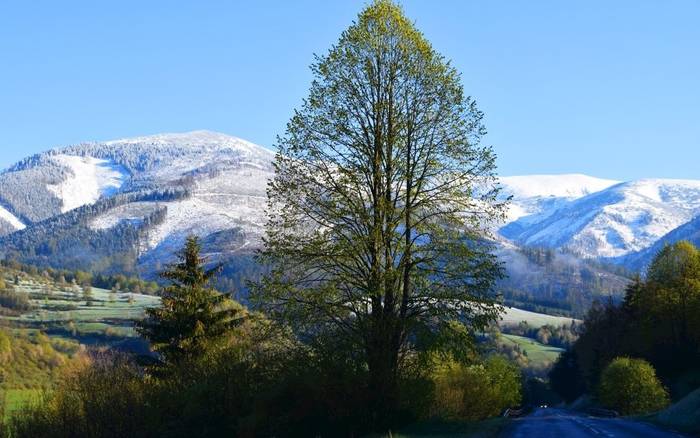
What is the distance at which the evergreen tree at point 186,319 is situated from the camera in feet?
167

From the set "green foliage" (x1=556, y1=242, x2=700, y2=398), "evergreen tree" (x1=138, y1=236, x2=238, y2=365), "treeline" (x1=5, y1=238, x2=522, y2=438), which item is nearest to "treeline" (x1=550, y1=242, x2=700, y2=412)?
"green foliage" (x1=556, y1=242, x2=700, y2=398)

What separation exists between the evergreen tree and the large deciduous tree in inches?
832

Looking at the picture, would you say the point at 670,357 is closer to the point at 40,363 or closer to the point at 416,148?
the point at 416,148

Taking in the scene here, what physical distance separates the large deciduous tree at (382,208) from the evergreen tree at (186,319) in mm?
21123

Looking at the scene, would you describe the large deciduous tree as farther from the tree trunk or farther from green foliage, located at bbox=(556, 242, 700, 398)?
green foliage, located at bbox=(556, 242, 700, 398)

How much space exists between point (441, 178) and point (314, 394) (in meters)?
10.1

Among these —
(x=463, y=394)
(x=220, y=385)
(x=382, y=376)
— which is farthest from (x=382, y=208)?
(x=463, y=394)

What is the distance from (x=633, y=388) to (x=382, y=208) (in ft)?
236

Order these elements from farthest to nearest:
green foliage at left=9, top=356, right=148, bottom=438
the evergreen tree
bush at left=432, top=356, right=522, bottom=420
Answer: the evergreen tree → bush at left=432, top=356, right=522, bottom=420 → green foliage at left=9, top=356, right=148, bottom=438

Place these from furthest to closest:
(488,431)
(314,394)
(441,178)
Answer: (488,431) → (441,178) → (314,394)

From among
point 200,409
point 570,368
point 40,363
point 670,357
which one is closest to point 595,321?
point 570,368

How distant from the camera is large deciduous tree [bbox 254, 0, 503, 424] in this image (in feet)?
99.9

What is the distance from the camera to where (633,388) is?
91688mm

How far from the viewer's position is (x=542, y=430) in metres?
39.2
